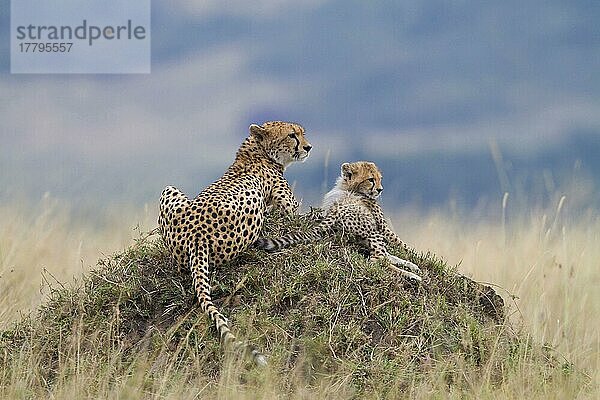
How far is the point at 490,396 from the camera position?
5926 millimetres

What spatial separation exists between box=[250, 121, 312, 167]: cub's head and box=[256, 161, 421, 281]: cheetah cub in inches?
12.2

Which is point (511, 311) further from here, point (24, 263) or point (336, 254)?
point (24, 263)

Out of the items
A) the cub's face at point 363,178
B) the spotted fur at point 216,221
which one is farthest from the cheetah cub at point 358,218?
the spotted fur at point 216,221

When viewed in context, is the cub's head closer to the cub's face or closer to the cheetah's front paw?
the cub's face

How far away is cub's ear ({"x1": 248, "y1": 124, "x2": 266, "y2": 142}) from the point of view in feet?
24.0

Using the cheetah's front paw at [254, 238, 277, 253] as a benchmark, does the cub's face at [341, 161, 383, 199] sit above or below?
above

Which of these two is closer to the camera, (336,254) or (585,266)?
(336,254)

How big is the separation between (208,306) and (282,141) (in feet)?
4.96

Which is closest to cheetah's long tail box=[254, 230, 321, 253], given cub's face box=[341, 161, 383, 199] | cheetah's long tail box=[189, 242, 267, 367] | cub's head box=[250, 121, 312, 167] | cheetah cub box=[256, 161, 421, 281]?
cheetah cub box=[256, 161, 421, 281]

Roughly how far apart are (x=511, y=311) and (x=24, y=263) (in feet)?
14.5

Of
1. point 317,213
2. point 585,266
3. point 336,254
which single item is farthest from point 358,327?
point 585,266

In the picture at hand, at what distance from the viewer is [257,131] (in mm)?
7309

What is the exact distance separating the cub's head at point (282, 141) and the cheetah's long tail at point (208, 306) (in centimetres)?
113

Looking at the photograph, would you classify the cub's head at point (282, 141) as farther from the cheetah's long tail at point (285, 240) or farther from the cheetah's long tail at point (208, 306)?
the cheetah's long tail at point (208, 306)
